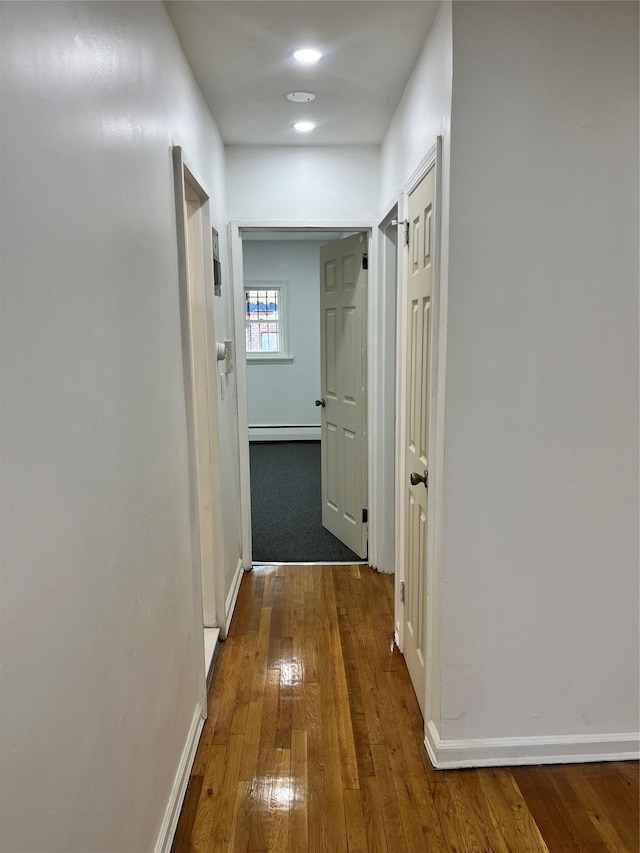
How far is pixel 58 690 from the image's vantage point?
98 centimetres

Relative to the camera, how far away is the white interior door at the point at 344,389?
3652 millimetres

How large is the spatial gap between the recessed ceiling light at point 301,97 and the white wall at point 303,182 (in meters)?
0.67

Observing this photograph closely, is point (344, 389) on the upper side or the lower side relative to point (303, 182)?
lower

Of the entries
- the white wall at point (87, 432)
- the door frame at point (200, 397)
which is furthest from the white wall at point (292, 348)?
the white wall at point (87, 432)

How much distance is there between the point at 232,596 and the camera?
10.5 ft

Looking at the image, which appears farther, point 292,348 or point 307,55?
point 292,348

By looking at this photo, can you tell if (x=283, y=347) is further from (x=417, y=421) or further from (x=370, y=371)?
(x=417, y=421)

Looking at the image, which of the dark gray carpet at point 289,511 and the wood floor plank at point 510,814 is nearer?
the wood floor plank at point 510,814

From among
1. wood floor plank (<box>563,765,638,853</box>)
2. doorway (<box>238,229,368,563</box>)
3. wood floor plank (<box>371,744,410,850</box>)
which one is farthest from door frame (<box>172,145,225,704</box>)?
doorway (<box>238,229,368,563</box>)

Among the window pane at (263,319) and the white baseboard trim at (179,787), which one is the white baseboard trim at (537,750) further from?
the window pane at (263,319)

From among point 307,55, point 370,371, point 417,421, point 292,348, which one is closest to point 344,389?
point 370,371

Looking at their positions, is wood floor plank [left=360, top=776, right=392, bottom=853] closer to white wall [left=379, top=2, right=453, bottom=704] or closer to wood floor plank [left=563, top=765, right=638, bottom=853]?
white wall [left=379, top=2, right=453, bottom=704]

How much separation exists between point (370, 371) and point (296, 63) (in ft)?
5.61

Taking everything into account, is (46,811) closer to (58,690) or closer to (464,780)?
(58,690)
